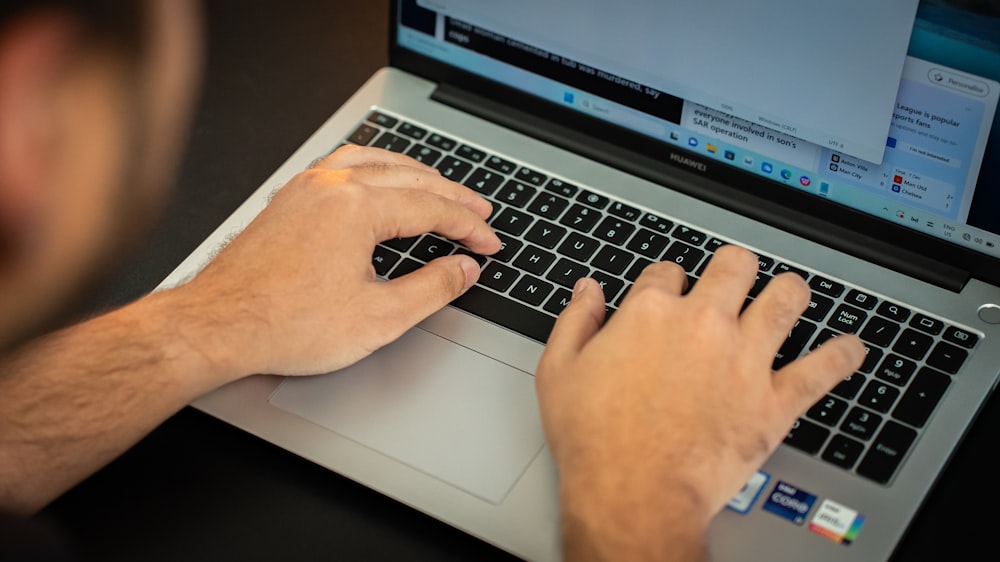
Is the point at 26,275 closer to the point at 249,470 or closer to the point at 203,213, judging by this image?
the point at 203,213

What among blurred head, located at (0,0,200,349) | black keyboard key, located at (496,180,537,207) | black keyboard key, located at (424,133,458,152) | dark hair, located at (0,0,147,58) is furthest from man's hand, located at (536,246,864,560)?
dark hair, located at (0,0,147,58)

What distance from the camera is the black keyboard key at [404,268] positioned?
1091 millimetres

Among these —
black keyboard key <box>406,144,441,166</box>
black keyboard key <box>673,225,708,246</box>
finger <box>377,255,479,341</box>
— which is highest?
black keyboard key <box>673,225,708,246</box>

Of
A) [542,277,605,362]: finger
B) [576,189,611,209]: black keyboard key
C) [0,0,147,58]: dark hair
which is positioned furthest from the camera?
[0,0,147,58]: dark hair

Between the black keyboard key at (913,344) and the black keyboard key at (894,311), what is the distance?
2cm

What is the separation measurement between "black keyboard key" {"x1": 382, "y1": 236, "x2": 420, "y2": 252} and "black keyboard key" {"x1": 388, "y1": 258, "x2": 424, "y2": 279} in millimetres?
16

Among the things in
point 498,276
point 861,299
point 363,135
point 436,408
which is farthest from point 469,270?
point 861,299

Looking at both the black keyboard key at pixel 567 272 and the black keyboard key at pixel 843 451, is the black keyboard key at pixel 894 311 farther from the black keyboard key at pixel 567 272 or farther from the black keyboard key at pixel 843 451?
the black keyboard key at pixel 567 272

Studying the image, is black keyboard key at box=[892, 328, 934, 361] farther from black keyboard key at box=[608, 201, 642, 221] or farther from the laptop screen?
black keyboard key at box=[608, 201, 642, 221]

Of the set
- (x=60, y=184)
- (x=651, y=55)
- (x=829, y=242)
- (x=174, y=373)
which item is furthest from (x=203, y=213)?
(x=829, y=242)

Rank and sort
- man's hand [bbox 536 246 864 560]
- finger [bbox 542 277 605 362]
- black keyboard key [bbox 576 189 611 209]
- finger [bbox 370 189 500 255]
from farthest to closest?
black keyboard key [bbox 576 189 611 209] → finger [bbox 370 189 500 255] → finger [bbox 542 277 605 362] → man's hand [bbox 536 246 864 560]

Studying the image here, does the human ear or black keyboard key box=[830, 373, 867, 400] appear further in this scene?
the human ear

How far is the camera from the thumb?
1.00 m

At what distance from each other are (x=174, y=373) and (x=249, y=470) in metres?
0.10
